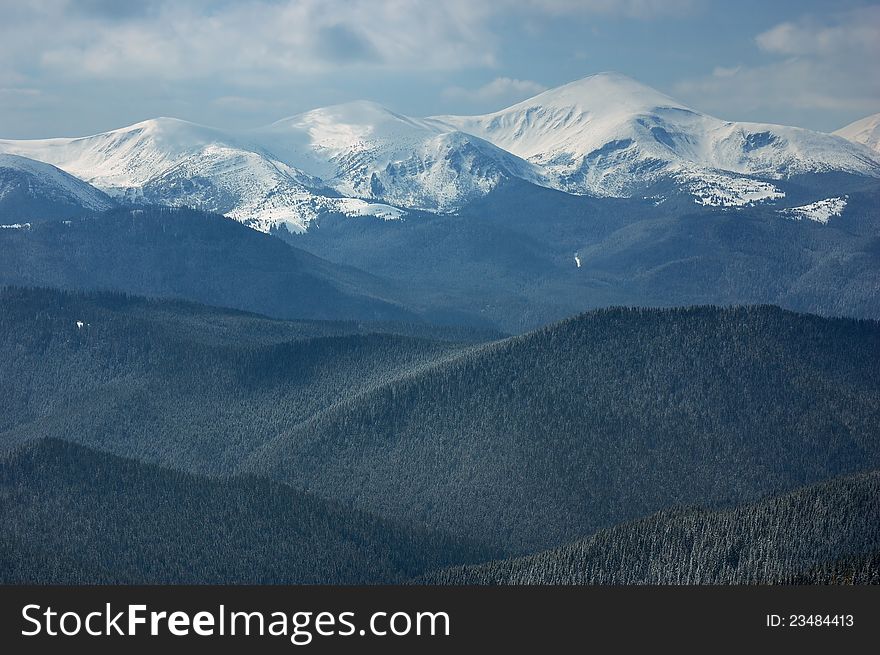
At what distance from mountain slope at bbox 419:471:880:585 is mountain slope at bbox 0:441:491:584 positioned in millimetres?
16180

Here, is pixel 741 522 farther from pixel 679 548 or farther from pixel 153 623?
pixel 153 623

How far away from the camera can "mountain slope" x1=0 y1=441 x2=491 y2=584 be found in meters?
178

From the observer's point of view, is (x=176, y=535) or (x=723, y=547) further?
(x=176, y=535)

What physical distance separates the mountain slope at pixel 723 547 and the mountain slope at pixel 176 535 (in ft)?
53.1

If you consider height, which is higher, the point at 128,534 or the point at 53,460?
the point at 53,460

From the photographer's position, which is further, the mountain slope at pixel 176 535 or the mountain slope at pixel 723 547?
the mountain slope at pixel 176 535

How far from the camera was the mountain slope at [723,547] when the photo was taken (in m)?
159

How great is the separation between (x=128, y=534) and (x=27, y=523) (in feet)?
44.1

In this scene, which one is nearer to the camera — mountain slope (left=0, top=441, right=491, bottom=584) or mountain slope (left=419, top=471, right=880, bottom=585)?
mountain slope (left=419, top=471, right=880, bottom=585)

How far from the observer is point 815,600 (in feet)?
389

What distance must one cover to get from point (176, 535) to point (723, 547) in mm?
73854

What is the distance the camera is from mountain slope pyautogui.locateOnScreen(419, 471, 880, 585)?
15862cm

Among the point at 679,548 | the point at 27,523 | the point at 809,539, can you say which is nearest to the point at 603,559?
the point at 679,548

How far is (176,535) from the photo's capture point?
18688 centimetres
